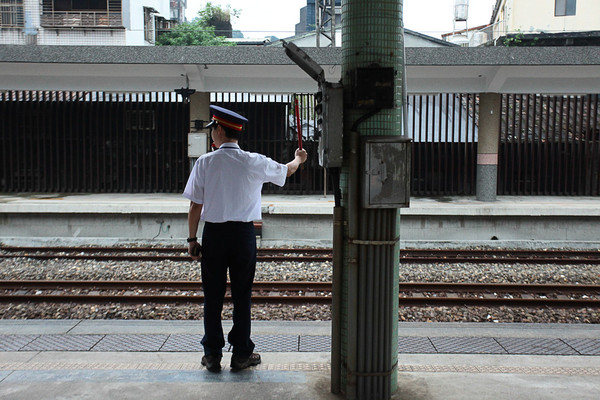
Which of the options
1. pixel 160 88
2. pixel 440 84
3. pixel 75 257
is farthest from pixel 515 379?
pixel 160 88

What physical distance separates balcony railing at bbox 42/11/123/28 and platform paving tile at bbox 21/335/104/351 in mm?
22385

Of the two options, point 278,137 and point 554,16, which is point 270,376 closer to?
point 278,137

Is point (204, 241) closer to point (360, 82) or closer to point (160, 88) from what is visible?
point (360, 82)

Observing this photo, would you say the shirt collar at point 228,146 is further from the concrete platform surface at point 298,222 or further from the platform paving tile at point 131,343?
the concrete platform surface at point 298,222

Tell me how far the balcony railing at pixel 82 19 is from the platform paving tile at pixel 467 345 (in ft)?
77.4

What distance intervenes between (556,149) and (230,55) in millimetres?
9114

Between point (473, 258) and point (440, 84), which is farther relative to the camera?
point (440, 84)

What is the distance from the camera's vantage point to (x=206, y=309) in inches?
158

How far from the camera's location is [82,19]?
24.6 meters

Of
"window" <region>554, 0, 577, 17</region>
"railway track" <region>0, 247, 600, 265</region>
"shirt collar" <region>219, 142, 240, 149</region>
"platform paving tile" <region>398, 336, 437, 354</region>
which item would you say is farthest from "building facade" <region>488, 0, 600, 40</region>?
"shirt collar" <region>219, 142, 240, 149</region>

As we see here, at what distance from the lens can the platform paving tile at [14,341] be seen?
5.03m

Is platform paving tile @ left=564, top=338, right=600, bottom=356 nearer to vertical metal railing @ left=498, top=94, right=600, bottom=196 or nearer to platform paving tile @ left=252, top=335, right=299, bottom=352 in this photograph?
platform paving tile @ left=252, top=335, right=299, bottom=352

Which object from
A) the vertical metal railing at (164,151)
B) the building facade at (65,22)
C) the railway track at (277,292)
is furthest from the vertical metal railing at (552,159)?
the building facade at (65,22)

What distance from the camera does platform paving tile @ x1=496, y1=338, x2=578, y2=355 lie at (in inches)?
194
